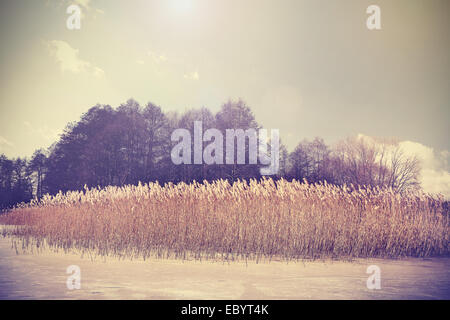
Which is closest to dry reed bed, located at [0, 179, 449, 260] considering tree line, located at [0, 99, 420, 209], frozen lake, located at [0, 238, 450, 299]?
frozen lake, located at [0, 238, 450, 299]

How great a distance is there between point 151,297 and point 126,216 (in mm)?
4602

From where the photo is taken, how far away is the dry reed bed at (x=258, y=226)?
746 cm

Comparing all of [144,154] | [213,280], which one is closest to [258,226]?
[213,280]

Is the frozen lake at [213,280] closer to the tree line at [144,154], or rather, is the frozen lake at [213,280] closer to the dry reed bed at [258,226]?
the dry reed bed at [258,226]

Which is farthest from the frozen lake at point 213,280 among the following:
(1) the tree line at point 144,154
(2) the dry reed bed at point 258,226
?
(1) the tree line at point 144,154

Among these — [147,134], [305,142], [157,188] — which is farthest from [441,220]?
[147,134]

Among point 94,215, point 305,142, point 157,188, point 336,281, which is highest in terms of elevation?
point 305,142

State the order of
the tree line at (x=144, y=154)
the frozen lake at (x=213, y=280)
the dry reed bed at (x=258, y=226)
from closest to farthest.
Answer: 1. the frozen lake at (x=213, y=280)
2. the dry reed bed at (x=258, y=226)
3. the tree line at (x=144, y=154)

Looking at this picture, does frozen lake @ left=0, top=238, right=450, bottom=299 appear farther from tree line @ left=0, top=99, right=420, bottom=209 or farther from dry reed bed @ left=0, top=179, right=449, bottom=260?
tree line @ left=0, top=99, right=420, bottom=209

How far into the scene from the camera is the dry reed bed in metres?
7.46

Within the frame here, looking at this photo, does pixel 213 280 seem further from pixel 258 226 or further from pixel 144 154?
pixel 144 154

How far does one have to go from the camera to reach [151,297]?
3.88 m
